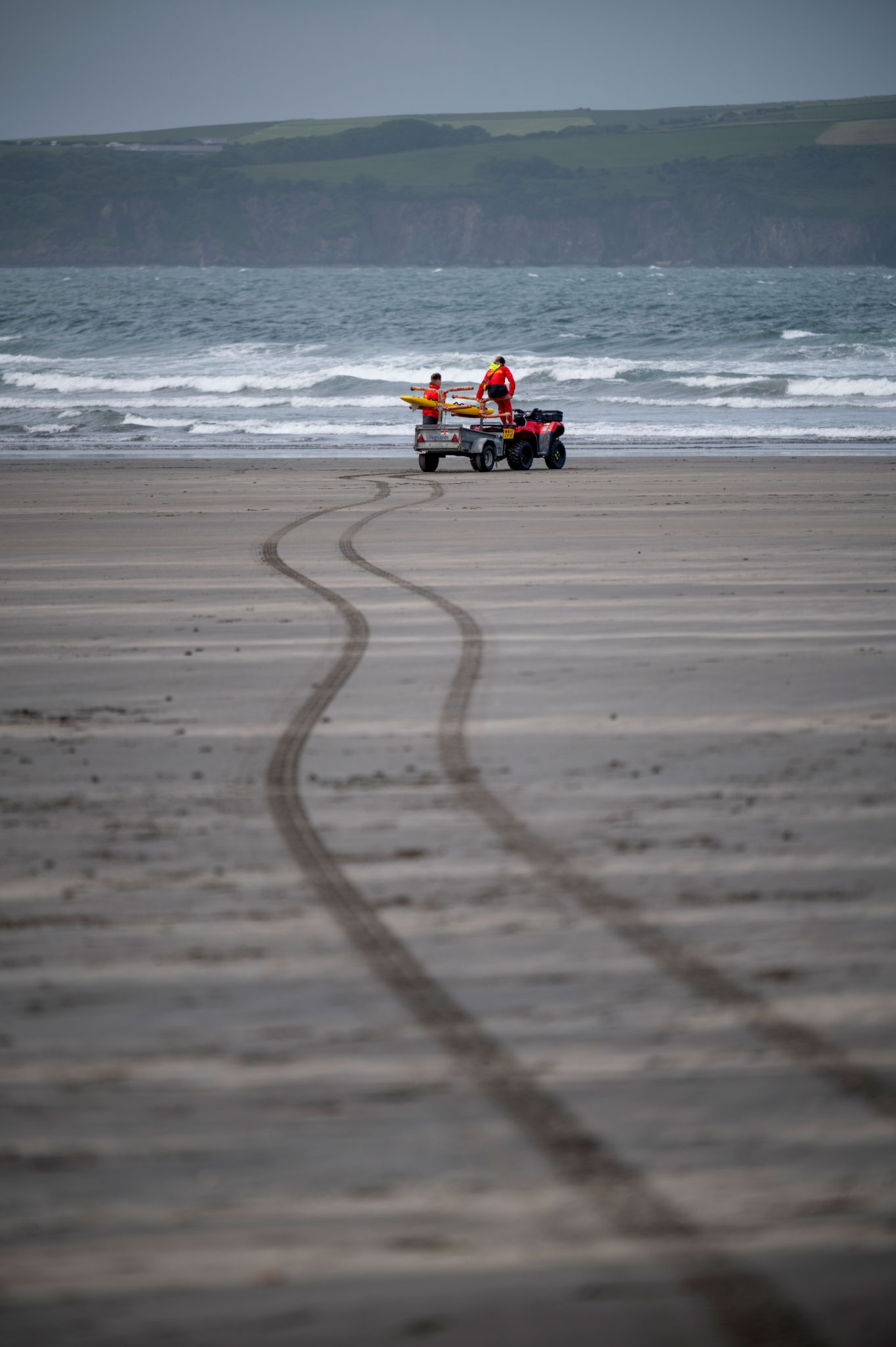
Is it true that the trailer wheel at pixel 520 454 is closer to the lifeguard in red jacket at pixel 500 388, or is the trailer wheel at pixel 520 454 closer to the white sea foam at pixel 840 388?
the lifeguard in red jacket at pixel 500 388

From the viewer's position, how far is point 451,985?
362cm

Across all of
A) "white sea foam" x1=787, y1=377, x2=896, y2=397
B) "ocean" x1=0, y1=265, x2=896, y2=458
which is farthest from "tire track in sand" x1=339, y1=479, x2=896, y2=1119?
"white sea foam" x1=787, y1=377, x2=896, y2=397

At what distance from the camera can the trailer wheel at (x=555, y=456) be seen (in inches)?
797

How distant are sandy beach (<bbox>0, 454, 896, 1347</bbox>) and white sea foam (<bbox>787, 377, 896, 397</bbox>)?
85.5 ft

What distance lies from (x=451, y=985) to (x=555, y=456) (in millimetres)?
17154

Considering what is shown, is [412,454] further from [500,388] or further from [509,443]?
[500,388]

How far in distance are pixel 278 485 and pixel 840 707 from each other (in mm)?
12302

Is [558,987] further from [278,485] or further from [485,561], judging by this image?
[278,485]

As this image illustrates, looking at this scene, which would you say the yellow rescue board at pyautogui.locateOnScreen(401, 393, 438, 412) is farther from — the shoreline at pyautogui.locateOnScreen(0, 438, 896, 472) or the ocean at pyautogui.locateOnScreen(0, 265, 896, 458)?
the ocean at pyautogui.locateOnScreen(0, 265, 896, 458)

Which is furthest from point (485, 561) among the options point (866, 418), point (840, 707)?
point (866, 418)

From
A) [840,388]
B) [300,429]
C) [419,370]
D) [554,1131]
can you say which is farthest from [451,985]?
[419,370]

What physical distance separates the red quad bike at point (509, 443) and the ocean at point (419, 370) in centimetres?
274

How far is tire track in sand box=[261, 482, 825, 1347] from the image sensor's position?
2428mm

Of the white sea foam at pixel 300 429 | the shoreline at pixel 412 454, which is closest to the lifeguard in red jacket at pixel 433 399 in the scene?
the shoreline at pixel 412 454
